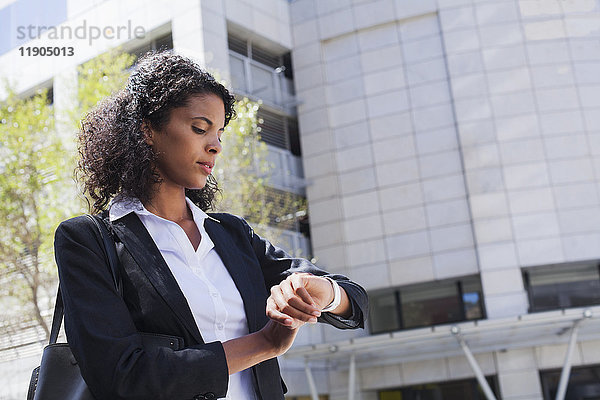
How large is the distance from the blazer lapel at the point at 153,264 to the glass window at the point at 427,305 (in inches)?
715

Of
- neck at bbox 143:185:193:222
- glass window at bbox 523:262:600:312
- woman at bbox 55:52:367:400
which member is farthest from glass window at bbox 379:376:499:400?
neck at bbox 143:185:193:222

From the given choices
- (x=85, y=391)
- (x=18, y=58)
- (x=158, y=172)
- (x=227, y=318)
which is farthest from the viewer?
(x=18, y=58)

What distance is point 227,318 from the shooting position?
1763 mm

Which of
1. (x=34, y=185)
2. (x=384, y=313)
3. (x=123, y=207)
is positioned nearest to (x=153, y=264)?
(x=123, y=207)

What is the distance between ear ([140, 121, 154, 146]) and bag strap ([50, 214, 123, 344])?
0.26 m

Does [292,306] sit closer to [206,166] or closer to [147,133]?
[206,166]

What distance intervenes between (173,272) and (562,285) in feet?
60.9

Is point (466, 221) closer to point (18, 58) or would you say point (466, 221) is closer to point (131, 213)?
point (18, 58)

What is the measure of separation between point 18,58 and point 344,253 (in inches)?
428

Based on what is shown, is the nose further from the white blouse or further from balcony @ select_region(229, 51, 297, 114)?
balcony @ select_region(229, 51, 297, 114)

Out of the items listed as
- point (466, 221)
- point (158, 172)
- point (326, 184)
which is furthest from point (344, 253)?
point (158, 172)

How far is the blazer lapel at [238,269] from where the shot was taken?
1.83 meters

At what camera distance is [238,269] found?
6.27ft

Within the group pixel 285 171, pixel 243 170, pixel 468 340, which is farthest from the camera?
pixel 285 171
